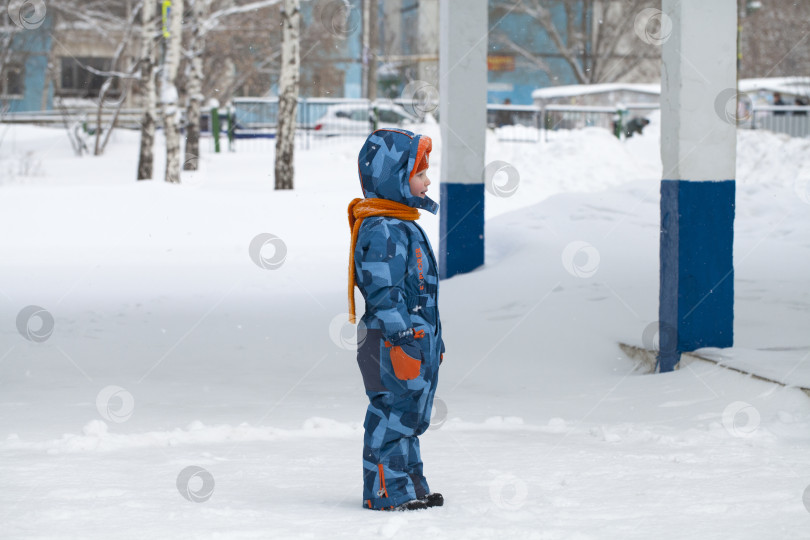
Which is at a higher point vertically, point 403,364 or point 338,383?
point 403,364

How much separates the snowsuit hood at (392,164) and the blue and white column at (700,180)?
3.15 m

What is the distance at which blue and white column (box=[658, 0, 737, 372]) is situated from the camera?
6.21m

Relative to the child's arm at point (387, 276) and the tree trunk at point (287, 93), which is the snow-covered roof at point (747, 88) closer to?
the tree trunk at point (287, 93)

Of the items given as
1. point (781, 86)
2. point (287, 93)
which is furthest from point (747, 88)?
point (287, 93)

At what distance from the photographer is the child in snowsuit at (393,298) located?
346 centimetres

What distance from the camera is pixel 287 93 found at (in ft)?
58.2

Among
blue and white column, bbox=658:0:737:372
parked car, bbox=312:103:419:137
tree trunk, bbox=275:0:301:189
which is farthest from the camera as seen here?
parked car, bbox=312:103:419:137

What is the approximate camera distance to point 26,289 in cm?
995

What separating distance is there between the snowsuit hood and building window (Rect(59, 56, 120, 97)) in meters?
40.6

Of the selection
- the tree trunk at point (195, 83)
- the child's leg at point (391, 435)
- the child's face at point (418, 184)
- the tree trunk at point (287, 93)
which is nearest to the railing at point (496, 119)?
the tree trunk at point (195, 83)

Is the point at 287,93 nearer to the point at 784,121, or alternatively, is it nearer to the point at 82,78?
the point at 784,121

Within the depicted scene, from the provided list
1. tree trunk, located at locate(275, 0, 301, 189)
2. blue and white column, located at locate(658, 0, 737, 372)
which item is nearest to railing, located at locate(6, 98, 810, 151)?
tree trunk, located at locate(275, 0, 301, 189)

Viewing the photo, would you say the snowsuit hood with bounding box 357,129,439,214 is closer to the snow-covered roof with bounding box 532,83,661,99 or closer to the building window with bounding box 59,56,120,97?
the snow-covered roof with bounding box 532,83,661,99

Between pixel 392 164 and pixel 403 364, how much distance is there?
0.69 m
